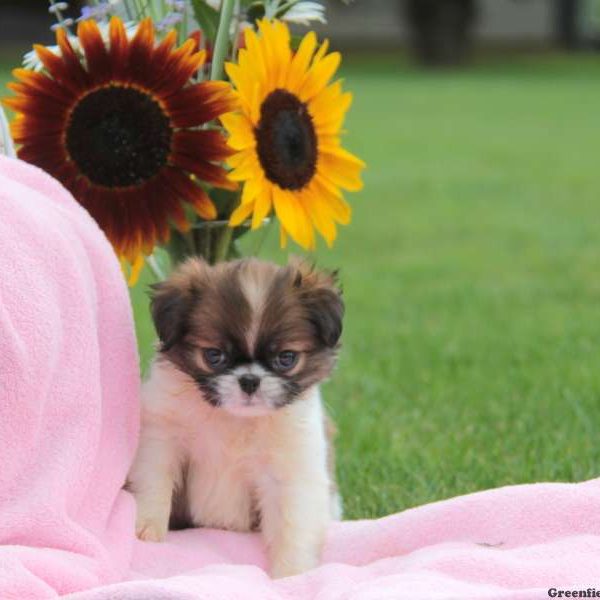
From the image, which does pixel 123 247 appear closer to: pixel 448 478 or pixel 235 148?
pixel 235 148

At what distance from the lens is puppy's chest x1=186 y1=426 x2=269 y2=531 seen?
3.26 metres

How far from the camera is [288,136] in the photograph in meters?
3.53

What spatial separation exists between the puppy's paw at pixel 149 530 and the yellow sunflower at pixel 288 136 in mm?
776

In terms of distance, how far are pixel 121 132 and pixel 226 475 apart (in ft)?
2.96

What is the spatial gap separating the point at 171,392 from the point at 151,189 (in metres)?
0.55

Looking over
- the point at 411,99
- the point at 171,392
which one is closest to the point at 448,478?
the point at 171,392

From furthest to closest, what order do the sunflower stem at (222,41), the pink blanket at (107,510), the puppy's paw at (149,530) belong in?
the sunflower stem at (222,41) → the puppy's paw at (149,530) → the pink blanket at (107,510)

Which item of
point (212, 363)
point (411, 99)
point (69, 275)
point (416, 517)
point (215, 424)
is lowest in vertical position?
point (411, 99)

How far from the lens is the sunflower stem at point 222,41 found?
353cm

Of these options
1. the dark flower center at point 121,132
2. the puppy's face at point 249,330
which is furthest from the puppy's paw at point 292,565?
the dark flower center at point 121,132

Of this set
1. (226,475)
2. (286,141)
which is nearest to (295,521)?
(226,475)

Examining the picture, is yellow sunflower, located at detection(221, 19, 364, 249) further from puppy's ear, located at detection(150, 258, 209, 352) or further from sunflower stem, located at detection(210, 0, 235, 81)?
puppy's ear, located at detection(150, 258, 209, 352)

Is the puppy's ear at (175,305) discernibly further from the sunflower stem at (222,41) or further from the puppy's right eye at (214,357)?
the sunflower stem at (222,41)

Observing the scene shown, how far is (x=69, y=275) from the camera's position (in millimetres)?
3045
